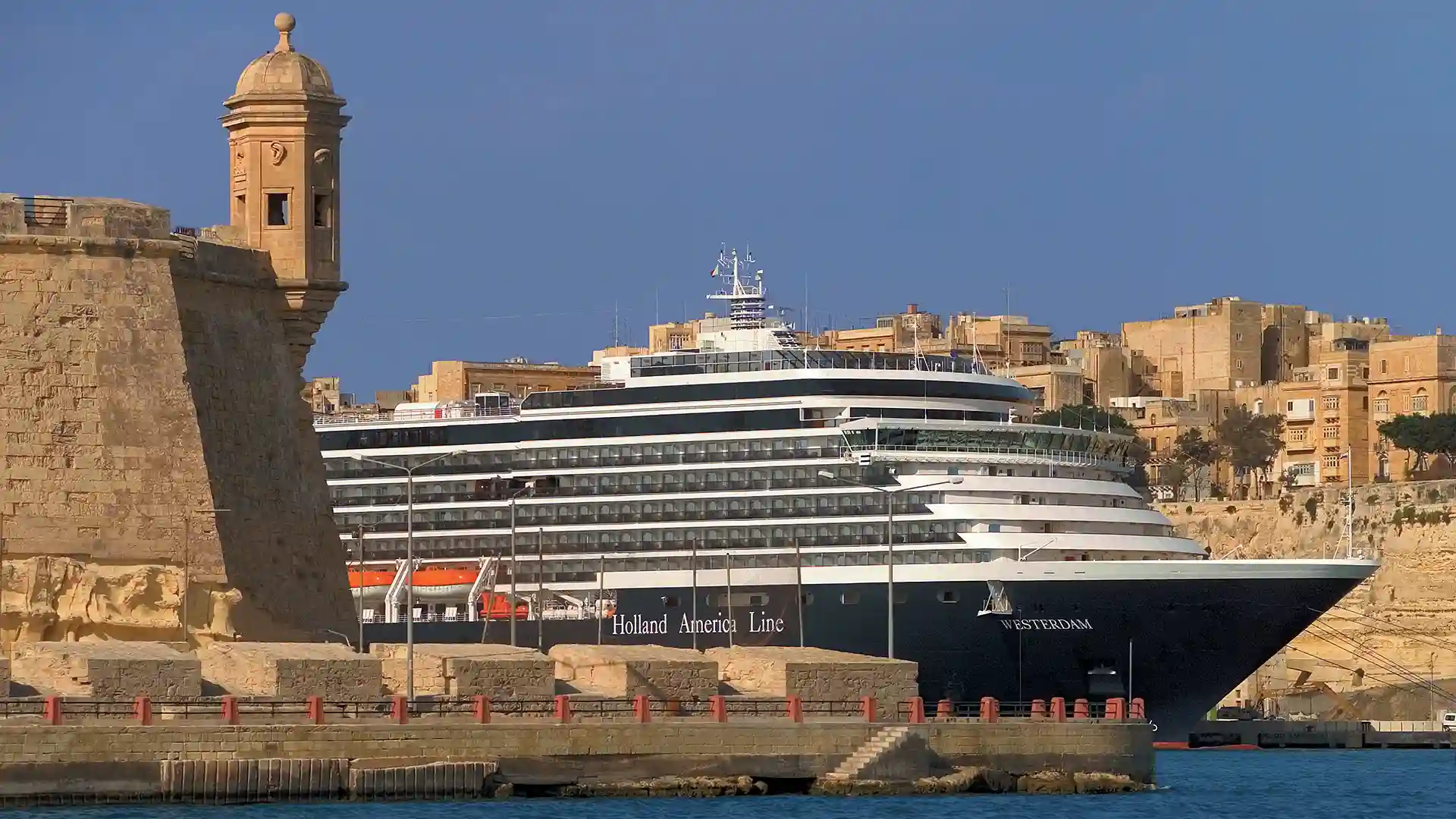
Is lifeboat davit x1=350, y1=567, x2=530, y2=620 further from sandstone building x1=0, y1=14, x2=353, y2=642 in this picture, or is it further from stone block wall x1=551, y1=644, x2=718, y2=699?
stone block wall x1=551, y1=644, x2=718, y2=699

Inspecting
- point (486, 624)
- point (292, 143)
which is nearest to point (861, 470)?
point (486, 624)

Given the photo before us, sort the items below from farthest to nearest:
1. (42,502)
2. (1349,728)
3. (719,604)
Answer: (1349,728) → (719,604) → (42,502)

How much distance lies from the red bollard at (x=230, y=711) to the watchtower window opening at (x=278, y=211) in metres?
10.1

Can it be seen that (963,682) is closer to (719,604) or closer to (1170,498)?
(719,604)

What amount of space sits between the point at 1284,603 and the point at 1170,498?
43.3 m

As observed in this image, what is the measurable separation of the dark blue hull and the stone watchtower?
1466 cm

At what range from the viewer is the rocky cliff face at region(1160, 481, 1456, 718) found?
82188 millimetres

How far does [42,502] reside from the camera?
120 ft

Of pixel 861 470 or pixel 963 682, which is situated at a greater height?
pixel 861 470

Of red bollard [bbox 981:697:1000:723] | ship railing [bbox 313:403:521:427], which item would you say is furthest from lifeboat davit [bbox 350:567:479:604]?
red bollard [bbox 981:697:1000:723]

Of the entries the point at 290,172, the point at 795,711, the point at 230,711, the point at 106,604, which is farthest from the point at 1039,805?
the point at 290,172

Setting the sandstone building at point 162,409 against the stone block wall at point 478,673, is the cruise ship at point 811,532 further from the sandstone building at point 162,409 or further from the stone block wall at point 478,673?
the stone block wall at point 478,673

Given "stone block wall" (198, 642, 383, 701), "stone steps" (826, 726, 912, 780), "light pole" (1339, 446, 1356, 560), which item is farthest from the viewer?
"light pole" (1339, 446, 1356, 560)

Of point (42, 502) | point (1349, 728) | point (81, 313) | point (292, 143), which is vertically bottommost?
point (1349, 728)
